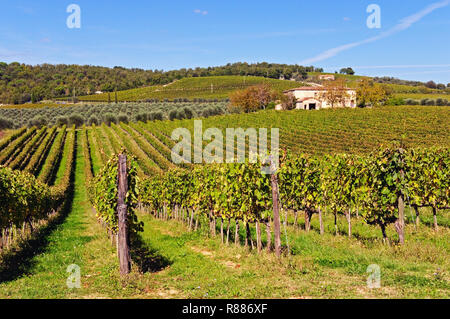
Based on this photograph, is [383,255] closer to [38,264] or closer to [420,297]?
[420,297]

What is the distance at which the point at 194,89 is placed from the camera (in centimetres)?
15688

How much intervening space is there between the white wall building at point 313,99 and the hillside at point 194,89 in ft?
115

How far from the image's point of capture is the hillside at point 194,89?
143 metres

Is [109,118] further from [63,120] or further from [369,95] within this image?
[369,95]

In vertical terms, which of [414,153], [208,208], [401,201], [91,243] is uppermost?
[414,153]

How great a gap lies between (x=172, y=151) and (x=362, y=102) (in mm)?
53825

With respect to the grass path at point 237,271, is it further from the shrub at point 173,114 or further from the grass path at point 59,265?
the shrub at point 173,114

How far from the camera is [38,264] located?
11156 mm

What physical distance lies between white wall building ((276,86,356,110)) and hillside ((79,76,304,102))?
115 feet

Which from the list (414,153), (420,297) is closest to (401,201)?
(414,153)

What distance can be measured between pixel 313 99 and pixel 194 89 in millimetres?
73183

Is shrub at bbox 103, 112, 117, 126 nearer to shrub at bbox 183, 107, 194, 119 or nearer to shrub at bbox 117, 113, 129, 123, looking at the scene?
shrub at bbox 117, 113, 129, 123

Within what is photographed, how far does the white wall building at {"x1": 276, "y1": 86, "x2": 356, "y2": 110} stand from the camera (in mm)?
91312
